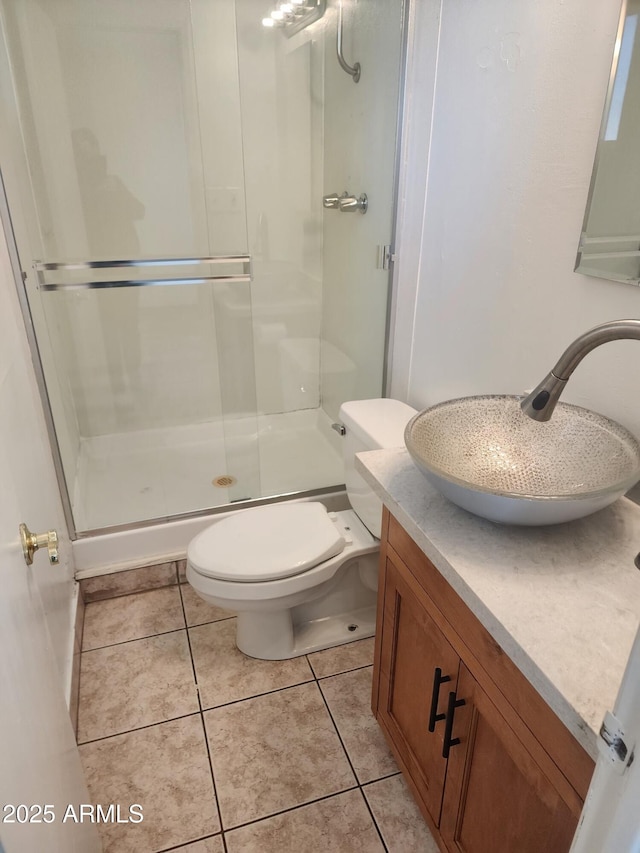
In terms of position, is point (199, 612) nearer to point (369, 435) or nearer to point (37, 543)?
point (369, 435)

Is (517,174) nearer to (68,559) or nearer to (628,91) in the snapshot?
Result: (628,91)

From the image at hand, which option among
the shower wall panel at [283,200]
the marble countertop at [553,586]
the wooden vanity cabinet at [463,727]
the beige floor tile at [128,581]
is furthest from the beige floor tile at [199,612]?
the marble countertop at [553,586]

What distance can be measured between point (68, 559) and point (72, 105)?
175 centimetres

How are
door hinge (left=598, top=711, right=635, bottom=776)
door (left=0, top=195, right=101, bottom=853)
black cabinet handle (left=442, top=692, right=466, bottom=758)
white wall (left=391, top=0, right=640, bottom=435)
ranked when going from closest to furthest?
door hinge (left=598, top=711, right=635, bottom=776) < door (left=0, top=195, right=101, bottom=853) < black cabinet handle (left=442, top=692, right=466, bottom=758) < white wall (left=391, top=0, right=640, bottom=435)

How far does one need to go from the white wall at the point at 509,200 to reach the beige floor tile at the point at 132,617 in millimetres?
1179

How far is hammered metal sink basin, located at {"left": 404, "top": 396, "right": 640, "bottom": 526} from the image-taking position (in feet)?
2.95

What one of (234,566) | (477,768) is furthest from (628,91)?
(234,566)

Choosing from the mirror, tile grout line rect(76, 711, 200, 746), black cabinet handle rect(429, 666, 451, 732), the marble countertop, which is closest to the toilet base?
tile grout line rect(76, 711, 200, 746)

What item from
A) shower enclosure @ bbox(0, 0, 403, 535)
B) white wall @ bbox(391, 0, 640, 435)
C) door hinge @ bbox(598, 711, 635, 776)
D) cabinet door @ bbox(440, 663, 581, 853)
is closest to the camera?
door hinge @ bbox(598, 711, 635, 776)

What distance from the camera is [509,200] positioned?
139 centimetres

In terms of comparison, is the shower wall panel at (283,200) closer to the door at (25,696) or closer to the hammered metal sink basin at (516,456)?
the door at (25,696)

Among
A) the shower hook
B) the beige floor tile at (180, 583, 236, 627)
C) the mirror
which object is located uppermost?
the shower hook

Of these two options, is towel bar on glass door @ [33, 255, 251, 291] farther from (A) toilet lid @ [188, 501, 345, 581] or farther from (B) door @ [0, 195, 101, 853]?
(A) toilet lid @ [188, 501, 345, 581]

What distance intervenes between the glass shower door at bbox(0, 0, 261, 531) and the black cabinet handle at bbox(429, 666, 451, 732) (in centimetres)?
136
